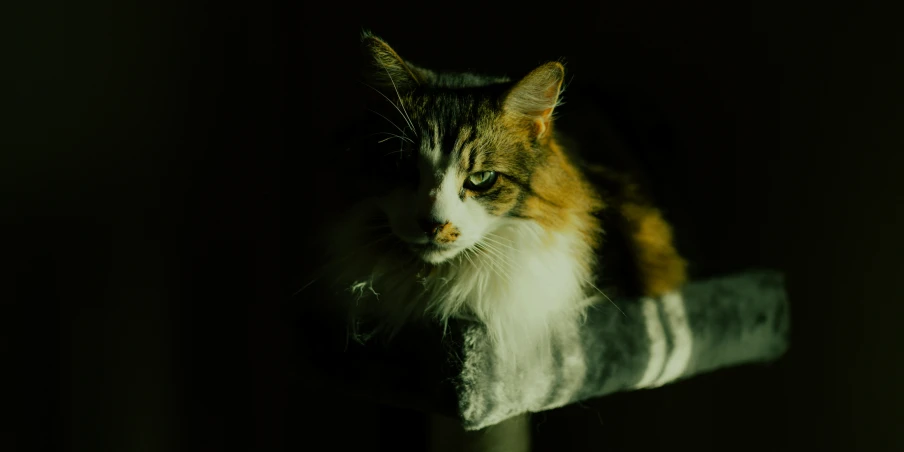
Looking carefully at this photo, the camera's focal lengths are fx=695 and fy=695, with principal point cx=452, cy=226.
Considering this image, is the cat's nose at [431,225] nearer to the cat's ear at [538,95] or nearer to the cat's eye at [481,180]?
the cat's eye at [481,180]

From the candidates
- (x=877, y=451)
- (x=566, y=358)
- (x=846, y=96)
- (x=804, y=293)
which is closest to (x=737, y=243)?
(x=804, y=293)

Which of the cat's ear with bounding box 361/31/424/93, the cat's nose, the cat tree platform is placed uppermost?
the cat's ear with bounding box 361/31/424/93

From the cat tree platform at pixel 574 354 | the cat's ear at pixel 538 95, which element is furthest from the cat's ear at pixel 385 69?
the cat tree platform at pixel 574 354

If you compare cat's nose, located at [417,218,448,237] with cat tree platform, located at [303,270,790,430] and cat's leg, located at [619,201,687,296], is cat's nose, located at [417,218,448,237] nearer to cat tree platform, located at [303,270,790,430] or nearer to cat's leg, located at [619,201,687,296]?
cat tree platform, located at [303,270,790,430]

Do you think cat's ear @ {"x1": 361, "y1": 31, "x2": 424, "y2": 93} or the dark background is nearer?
cat's ear @ {"x1": 361, "y1": 31, "x2": 424, "y2": 93}

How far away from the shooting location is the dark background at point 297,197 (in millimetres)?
1210

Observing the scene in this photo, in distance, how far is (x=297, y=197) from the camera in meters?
1.74

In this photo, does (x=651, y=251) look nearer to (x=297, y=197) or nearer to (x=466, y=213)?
(x=466, y=213)

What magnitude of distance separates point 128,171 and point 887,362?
1441 mm

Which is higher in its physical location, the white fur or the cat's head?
the cat's head

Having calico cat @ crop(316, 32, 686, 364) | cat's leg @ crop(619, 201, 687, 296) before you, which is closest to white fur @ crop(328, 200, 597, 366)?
calico cat @ crop(316, 32, 686, 364)

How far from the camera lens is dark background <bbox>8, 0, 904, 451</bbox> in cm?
121

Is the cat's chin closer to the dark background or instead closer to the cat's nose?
the cat's nose

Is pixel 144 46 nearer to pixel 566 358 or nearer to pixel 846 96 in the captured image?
pixel 566 358
